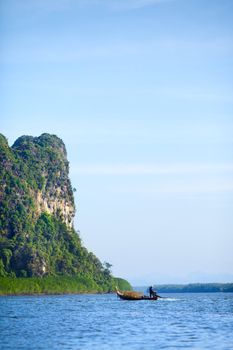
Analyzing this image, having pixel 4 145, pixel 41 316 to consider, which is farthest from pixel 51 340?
pixel 4 145

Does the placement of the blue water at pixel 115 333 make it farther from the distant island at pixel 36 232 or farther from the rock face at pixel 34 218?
the rock face at pixel 34 218

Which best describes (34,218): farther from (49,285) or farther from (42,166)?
(49,285)

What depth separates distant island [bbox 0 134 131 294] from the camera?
16200cm

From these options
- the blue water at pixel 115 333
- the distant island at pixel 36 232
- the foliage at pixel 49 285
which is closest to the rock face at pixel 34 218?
the distant island at pixel 36 232

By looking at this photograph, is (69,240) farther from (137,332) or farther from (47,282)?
(137,332)

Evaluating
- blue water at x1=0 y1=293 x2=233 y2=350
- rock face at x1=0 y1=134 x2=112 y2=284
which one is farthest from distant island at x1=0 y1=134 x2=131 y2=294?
blue water at x1=0 y1=293 x2=233 y2=350

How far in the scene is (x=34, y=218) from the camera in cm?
18262

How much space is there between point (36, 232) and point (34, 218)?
13.9ft

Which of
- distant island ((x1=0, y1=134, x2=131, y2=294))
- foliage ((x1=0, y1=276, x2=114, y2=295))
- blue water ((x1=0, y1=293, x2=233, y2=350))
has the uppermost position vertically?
distant island ((x1=0, y1=134, x2=131, y2=294))

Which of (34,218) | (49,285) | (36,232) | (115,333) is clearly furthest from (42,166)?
(115,333)

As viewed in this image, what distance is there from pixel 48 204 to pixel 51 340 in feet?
481

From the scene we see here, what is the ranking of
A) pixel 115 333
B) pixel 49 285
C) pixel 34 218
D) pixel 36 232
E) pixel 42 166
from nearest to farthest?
pixel 115 333
pixel 49 285
pixel 36 232
pixel 34 218
pixel 42 166

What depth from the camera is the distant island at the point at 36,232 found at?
16200 centimetres

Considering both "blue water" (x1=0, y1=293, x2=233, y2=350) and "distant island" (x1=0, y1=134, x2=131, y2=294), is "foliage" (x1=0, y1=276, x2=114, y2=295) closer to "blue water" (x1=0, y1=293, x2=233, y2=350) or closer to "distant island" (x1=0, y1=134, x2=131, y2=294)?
"distant island" (x1=0, y1=134, x2=131, y2=294)
